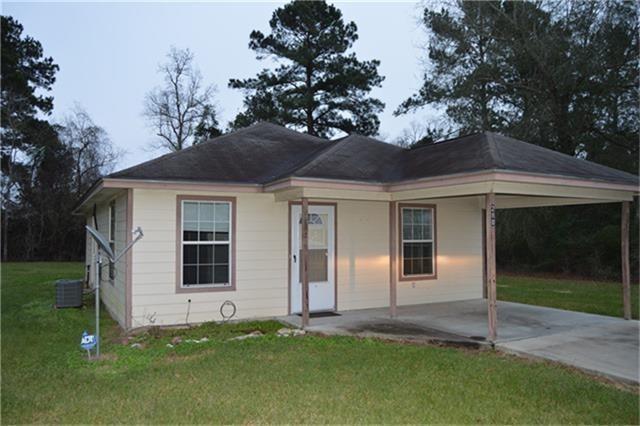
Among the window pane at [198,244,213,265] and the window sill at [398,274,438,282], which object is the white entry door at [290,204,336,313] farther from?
the window sill at [398,274,438,282]

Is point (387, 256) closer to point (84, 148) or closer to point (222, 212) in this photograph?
point (222, 212)

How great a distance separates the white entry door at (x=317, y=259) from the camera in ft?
28.0

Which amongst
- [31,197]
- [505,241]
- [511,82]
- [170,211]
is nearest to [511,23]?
[511,82]

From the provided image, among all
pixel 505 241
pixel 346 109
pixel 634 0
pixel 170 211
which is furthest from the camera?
pixel 346 109

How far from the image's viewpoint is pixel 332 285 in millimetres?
8836

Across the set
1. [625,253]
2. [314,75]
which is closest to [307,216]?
[625,253]

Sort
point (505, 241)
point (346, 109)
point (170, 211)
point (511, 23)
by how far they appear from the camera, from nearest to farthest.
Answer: point (170, 211), point (511, 23), point (505, 241), point (346, 109)

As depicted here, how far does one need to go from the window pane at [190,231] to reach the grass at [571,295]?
291 inches

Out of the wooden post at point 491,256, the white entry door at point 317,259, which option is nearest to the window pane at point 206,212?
the white entry door at point 317,259

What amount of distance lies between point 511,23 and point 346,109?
9.08 m

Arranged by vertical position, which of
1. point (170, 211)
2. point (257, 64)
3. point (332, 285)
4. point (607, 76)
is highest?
point (257, 64)

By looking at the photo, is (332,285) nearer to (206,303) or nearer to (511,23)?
(206,303)

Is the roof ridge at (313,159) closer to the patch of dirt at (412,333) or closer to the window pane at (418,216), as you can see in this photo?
the window pane at (418,216)

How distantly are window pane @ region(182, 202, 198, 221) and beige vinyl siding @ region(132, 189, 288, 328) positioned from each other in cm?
18
